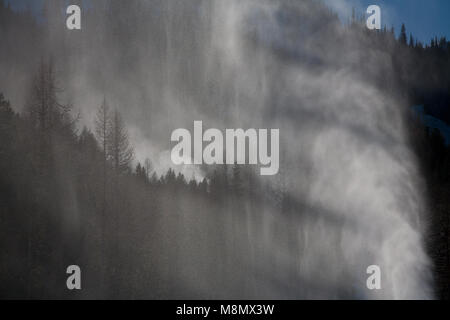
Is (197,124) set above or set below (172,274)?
Result: above

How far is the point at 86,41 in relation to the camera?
59.7 metres

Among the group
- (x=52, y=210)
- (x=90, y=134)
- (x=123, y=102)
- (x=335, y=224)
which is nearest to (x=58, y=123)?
(x=90, y=134)

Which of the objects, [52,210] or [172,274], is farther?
[172,274]

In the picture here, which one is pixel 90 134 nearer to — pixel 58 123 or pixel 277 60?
pixel 58 123

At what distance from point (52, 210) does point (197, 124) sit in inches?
1273

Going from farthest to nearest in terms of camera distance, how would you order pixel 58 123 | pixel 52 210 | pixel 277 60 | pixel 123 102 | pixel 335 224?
1. pixel 277 60
2. pixel 123 102
3. pixel 335 224
4. pixel 58 123
5. pixel 52 210

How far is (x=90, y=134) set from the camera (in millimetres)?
37062

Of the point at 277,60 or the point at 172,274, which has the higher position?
the point at 277,60

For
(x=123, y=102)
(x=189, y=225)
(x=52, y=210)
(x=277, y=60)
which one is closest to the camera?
(x=52, y=210)

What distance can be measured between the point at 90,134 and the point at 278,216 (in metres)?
25.3

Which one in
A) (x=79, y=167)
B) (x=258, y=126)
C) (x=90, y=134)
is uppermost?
(x=258, y=126)
